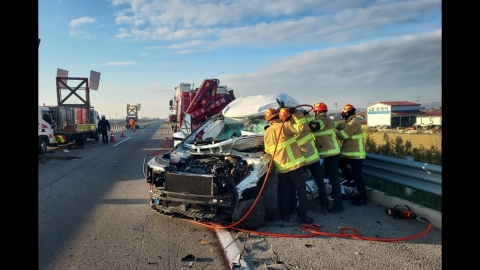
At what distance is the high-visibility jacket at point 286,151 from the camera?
5.43m

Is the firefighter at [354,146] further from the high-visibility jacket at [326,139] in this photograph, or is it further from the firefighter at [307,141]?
the firefighter at [307,141]

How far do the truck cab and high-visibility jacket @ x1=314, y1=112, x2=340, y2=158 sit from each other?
13.2m

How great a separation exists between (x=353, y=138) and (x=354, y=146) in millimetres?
146

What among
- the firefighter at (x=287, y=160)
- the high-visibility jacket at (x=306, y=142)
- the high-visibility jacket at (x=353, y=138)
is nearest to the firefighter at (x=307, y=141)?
the high-visibility jacket at (x=306, y=142)

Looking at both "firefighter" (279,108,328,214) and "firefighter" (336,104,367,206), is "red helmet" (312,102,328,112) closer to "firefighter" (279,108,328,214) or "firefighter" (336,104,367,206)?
"firefighter" (279,108,328,214)

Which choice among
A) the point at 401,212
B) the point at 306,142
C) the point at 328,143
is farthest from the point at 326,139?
the point at 401,212

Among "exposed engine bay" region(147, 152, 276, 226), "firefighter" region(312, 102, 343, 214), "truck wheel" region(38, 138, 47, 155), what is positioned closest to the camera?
"exposed engine bay" region(147, 152, 276, 226)

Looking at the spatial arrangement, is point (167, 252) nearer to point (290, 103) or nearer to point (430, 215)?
point (430, 215)

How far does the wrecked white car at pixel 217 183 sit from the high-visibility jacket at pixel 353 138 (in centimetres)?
85

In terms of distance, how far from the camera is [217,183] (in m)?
5.07

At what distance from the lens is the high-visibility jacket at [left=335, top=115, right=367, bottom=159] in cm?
638

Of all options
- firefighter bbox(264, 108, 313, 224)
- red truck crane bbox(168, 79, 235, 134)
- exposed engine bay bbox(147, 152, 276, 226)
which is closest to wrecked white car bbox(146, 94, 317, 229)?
exposed engine bay bbox(147, 152, 276, 226)
